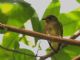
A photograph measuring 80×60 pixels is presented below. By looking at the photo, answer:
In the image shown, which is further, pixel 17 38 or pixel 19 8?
pixel 17 38

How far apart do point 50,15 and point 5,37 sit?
0.46ft

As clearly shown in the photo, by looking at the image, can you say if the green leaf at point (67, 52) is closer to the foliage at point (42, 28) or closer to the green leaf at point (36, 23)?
the foliage at point (42, 28)

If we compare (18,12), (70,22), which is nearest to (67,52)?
(70,22)

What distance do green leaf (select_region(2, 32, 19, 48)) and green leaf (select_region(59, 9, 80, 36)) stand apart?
0.13 meters

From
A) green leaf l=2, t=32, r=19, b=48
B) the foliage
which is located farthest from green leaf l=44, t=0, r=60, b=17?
green leaf l=2, t=32, r=19, b=48

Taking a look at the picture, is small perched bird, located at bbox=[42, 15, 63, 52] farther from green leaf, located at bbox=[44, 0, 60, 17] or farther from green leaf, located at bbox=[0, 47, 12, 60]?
green leaf, located at bbox=[0, 47, 12, 60]

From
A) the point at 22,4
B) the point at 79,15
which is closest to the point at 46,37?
the point at 22,4

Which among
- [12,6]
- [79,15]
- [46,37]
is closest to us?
[46,37]

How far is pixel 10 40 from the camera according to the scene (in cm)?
56

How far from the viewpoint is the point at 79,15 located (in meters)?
0.52

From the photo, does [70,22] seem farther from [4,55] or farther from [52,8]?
[4,55]

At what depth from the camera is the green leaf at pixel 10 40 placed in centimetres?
54

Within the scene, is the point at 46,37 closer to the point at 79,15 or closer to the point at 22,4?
the point at 22,4

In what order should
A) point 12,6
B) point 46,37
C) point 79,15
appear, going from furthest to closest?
point 79,15 → point 12,6 → point 46,37
